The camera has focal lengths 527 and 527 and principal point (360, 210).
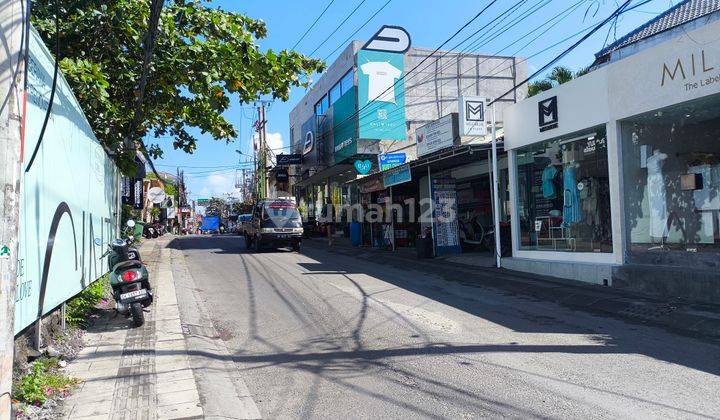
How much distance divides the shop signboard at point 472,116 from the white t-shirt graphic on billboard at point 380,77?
1094cm

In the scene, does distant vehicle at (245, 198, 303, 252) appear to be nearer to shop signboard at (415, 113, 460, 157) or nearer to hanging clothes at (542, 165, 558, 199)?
shop signboard at (415, 113, 460, 157)

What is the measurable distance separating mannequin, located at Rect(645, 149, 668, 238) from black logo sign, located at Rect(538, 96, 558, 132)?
2507mm

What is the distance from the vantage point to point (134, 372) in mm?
5719

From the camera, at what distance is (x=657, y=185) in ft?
36.6

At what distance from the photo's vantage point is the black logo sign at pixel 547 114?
42.7ft

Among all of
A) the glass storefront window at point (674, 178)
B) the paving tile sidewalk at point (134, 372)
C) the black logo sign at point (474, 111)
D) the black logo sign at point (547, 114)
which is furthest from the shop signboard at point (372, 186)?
the paving tile sidewalk at point (134, 372)

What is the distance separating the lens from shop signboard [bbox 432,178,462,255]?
18500 mm

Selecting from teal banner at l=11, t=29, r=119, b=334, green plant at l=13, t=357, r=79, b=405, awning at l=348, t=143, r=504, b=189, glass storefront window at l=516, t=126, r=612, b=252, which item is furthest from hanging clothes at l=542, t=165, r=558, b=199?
green plant at l=13, t=357, r=79, b=405

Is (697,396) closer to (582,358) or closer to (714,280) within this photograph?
(582,358)

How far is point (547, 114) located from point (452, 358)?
355 inches

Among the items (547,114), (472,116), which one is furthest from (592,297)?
(472,116)

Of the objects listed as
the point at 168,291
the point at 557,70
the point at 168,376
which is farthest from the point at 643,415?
the point at 557,70

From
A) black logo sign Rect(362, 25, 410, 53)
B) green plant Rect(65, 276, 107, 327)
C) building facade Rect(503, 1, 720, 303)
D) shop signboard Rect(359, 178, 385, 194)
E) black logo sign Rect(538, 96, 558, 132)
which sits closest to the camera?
green plant Rect(65, 276, 107, 327)

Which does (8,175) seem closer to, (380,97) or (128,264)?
(128,264)
